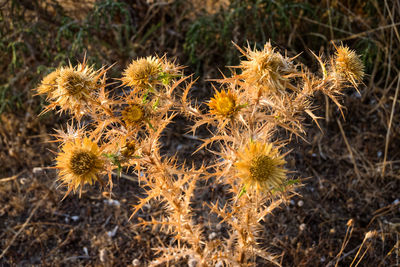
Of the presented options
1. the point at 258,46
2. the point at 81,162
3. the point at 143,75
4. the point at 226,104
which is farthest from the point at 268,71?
the point at 258,46

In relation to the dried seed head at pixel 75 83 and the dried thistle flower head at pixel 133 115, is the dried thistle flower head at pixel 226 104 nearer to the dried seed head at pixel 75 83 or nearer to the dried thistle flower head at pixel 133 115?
the dried thistle flower head at pixel 133 115

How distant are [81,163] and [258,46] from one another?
2112 mm

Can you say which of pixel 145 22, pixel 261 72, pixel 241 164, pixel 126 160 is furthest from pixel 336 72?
pixel 145 22

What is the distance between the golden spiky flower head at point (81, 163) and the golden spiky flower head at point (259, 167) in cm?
47

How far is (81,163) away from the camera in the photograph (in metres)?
1.09

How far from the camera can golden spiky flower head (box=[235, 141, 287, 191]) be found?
3.30ft

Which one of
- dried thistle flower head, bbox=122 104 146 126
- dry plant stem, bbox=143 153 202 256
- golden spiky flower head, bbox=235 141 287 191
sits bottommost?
dry plant stem, bbox=143 153 202 256

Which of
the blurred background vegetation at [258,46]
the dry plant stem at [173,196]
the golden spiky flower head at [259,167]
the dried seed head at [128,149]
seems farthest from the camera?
the blurred background vegetation at [258,46]

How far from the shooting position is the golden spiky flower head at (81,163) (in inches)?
42.9

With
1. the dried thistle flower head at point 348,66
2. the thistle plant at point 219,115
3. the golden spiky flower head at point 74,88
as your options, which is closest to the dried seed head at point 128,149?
the thistle plant at point 219,115

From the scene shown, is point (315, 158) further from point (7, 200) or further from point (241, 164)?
point (7, 200)

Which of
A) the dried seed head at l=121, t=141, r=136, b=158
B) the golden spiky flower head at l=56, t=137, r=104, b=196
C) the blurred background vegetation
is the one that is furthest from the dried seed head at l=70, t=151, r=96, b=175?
the blurred background vegetation

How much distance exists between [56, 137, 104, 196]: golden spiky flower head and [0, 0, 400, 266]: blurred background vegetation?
1213mm

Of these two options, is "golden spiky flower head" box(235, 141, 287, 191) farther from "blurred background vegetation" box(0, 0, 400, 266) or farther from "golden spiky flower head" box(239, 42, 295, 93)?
"blurred background vegetation" box(0, 0, 400, 266)
